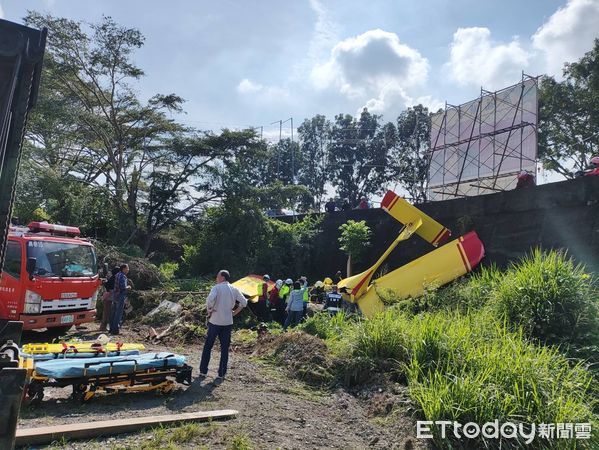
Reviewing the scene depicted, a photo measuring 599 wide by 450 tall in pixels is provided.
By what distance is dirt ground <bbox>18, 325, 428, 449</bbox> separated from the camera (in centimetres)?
451

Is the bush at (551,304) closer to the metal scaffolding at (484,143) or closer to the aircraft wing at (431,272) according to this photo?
the aircraft wing at (431,272)

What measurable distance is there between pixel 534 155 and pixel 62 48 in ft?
67.5

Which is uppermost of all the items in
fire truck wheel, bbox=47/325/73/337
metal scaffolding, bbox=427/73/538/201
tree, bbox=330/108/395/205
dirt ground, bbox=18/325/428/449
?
tree, bbox=330/108/395/205

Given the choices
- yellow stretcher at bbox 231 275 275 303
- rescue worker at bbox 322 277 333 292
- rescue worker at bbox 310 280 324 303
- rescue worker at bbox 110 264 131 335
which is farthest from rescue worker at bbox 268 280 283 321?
rescue worker at bbox 110 264 131 335

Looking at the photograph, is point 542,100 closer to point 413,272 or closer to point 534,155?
point 534,155

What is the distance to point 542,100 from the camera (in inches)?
982

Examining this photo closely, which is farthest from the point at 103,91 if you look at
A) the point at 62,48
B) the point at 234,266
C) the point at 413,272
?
the point at 413,272

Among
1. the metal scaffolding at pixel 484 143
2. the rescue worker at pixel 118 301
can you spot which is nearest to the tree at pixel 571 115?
the metal scaffolding at pixel 484 143

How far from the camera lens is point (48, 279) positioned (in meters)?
8.74

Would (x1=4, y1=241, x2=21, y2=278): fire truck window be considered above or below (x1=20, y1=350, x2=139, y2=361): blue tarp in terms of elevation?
above

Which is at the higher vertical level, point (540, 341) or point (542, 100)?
Result: point (542, 100)

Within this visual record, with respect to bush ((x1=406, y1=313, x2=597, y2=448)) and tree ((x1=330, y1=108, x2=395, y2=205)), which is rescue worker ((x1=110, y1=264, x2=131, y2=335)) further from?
tree ((x1=330, y1=108, x2=395, y2=205))

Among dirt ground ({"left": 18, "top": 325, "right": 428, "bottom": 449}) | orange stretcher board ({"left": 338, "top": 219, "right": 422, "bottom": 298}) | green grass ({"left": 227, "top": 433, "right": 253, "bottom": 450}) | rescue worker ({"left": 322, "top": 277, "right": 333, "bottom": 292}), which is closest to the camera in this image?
green grass ({"left": 227, "top": 433, "right": 253, "bottom": 450})

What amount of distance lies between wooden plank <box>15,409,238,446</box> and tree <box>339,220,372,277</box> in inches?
540
